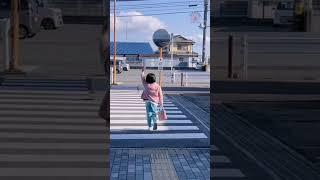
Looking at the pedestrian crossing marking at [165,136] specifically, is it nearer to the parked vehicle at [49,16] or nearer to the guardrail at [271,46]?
the guardrail at [271,46]

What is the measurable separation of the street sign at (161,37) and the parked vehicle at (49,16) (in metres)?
0.53

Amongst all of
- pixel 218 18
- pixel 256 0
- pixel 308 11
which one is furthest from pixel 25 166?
pixel 308 11

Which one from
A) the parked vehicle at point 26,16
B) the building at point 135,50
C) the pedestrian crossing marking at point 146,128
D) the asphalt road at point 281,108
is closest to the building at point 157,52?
the building at point 135,50

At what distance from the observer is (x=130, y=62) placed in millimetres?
3350

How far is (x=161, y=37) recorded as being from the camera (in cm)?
311

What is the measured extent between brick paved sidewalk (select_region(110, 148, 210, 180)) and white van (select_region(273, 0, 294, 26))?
2.06 metres

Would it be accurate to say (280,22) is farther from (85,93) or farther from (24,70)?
(24,70)

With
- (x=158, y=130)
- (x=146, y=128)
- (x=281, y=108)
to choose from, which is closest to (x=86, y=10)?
(x=281, y=108)

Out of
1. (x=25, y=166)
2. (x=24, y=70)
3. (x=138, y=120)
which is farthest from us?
(x=138, y=120)

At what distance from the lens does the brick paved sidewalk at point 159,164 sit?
193 inches

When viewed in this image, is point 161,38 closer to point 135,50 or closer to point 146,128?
point 135,50

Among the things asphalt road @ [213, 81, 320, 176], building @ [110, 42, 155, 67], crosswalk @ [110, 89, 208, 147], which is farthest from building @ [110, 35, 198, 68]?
crosswalk @ [110, 89, 208, 147]

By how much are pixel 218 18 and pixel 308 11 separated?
1.66 ft

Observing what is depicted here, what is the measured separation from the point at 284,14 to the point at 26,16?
4.67 ft
